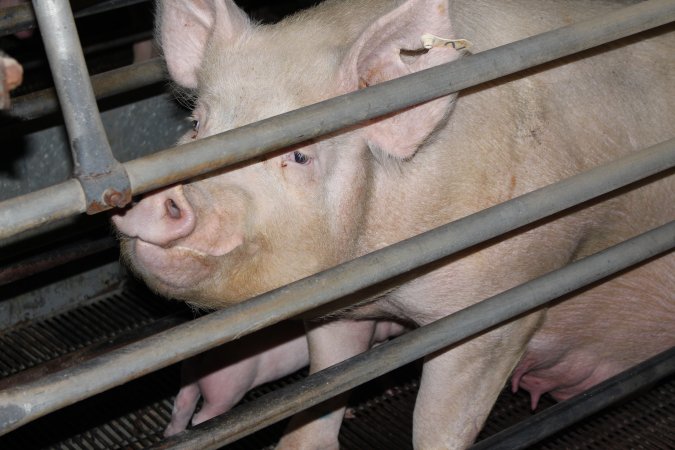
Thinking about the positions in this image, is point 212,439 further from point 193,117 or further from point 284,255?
point 193,117

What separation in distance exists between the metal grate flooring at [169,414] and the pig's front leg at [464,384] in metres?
0.44

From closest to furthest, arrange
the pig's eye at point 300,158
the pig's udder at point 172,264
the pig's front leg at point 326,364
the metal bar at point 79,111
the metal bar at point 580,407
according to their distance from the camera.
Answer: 1. the metal bar at point 79,111
2. the pig's udder at point 172,264
3. the pig's eye at point 300,158
4. the metal bar at point 580,407
5. the pig's front leg at point 326,364

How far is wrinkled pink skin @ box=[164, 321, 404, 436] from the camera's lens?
118 inches

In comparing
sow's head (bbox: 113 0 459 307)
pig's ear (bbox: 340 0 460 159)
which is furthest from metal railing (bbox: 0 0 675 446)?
sow's head (bbox: 113 0 459 307)

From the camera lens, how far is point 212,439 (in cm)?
199

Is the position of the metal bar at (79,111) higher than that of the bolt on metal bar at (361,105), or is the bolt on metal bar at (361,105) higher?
the metal bar at (79,111)

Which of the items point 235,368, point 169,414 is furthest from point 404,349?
point 169,414

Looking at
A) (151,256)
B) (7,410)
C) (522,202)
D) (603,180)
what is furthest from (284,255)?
(7,410)

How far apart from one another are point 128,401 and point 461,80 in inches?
74.8

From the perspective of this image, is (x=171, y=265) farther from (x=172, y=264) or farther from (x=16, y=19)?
(x=16, y=19)

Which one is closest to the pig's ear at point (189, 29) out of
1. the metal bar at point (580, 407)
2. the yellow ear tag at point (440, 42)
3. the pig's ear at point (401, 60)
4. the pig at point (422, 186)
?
the pig at point (422, 186)

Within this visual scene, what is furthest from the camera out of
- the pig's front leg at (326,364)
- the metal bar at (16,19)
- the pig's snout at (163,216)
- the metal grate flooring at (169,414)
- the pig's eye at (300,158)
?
the metal grate flooring at (169,414)

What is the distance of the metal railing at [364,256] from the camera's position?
5.19ft

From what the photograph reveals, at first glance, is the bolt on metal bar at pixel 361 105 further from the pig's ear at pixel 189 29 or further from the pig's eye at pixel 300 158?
the pig's ear at pixel 189 29
